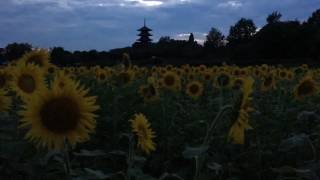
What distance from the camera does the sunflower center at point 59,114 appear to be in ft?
7.27

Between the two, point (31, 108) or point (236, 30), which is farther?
point (236, 30)

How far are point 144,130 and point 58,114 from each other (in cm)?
91

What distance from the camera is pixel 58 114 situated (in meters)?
2.23

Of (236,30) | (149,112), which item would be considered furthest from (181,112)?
(236,30)

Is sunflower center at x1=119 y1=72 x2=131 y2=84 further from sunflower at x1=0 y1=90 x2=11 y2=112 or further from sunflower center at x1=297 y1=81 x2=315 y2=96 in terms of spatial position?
sunflower at x1=0 y1=90 x2=11 y2=112

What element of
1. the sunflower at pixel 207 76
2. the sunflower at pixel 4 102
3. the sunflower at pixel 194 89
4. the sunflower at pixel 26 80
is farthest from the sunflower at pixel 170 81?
the sunflower at pixel 4 102

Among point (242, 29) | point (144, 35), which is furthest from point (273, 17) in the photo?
point (144, 35)

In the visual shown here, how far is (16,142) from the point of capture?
3078 millimetres

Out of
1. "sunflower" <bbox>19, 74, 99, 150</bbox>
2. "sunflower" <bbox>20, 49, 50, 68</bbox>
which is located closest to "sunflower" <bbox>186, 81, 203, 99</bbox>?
"sunflower" <bbox>20, 49, 50, 68</bbox>

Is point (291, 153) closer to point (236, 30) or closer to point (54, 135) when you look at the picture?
point (54, 135)

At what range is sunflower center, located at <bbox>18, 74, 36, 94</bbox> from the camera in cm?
369

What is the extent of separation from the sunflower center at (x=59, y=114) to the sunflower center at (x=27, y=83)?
1.48 meters

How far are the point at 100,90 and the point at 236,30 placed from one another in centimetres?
5278

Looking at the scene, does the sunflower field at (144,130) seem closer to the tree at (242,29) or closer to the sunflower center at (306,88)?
the sunflower center at (306,88)
